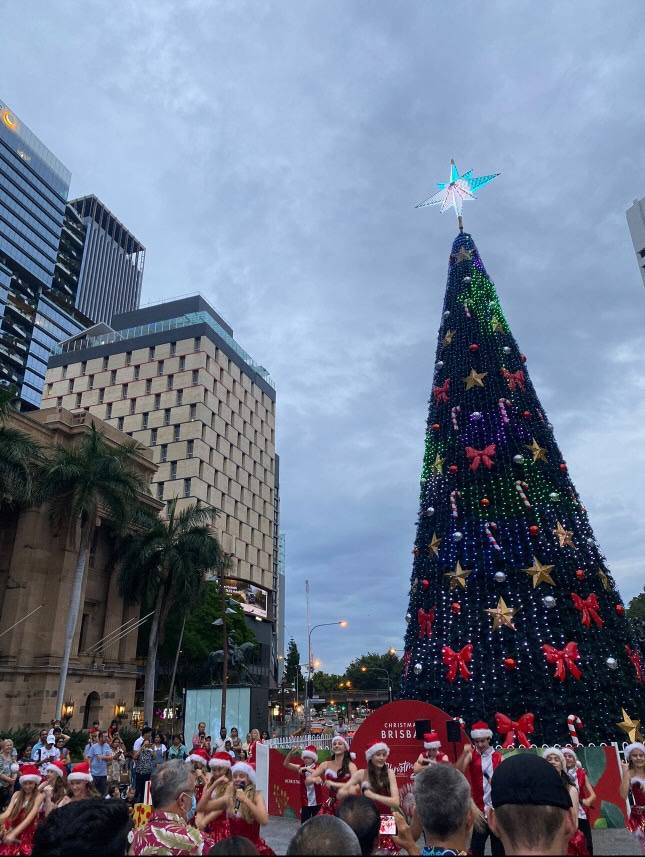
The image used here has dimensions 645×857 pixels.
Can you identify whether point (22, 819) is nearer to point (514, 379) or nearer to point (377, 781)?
point (377, 781)

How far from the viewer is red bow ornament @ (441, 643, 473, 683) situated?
1248cm

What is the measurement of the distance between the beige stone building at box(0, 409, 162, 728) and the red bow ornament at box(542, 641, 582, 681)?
29.6 meters

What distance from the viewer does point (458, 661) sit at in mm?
12602

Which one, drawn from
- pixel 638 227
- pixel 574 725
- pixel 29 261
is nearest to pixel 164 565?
pixel 574 725

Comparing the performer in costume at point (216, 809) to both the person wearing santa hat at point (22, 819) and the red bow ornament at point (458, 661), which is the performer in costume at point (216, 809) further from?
the red bow ornament at point (458, 661)

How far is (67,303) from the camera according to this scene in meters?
132

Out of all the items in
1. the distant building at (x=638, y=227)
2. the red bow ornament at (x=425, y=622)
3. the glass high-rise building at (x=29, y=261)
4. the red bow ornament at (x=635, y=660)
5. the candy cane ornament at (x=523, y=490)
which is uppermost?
the glass high-rise building at (x=29, y=261)

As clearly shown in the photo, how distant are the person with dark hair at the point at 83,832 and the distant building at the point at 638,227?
70.2m

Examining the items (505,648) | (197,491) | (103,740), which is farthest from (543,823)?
(197,491)

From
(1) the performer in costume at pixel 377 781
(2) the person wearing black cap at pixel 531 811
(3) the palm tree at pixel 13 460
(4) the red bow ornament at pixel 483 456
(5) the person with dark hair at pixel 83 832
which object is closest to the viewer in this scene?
(2) the person wearing black cap at pixel 531 811

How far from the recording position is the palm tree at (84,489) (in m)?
31.2

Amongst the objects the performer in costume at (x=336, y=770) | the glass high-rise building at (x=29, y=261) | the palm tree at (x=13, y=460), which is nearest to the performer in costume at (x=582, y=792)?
the performer in costume at (x=336, y=770)

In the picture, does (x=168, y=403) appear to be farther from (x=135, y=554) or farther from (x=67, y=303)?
(x=67, y=303)

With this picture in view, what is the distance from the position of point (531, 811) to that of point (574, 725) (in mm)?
10797
